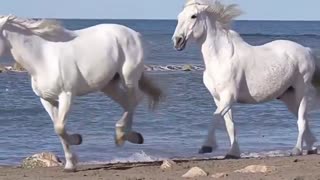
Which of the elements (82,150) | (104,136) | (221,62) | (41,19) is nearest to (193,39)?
(221,62)

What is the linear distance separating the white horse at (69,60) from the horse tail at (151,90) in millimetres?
348

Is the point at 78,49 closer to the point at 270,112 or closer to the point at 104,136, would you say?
the point at 104,136

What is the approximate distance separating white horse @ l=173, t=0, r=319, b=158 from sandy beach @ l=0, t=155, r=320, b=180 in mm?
517

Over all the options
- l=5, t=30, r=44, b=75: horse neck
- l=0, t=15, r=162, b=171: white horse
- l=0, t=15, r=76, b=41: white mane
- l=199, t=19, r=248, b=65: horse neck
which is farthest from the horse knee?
l=199, t=19, r=248, b=65: horse neck

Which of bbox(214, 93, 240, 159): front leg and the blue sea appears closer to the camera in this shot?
bbox(214, 93, 240, 159): front leg

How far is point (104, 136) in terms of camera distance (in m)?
16.7

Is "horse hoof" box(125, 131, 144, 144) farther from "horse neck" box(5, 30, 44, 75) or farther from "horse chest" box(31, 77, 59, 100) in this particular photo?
"horse neck" box(5, 30, 44, 75)

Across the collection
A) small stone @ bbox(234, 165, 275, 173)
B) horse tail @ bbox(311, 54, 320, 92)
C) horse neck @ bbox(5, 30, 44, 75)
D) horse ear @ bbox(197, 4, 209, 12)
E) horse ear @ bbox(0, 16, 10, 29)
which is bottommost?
small stone @ bbox(234, 165, 275, 173)

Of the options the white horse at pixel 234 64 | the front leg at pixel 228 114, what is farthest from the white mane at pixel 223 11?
the front leg at pixel 228 114

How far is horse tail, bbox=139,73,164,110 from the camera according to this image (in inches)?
464

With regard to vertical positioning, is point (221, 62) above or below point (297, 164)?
above

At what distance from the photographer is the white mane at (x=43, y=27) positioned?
1043 centimetres

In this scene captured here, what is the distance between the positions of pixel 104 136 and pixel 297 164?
20.5 ft

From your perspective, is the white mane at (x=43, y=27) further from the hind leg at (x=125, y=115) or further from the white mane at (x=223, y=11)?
the white mane at (x=223, y=11)
